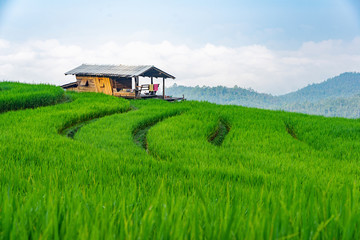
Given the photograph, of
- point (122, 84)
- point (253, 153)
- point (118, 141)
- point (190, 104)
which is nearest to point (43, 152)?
point (118, 141)

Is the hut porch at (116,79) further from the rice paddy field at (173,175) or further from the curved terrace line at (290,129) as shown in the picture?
the curved terrace line at (290,129)

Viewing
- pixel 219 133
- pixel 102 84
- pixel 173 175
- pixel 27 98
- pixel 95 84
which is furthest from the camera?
pixel 95 84

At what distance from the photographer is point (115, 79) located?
2612 centimetres

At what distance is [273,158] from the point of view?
604 cm

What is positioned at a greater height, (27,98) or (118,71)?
(118,71)

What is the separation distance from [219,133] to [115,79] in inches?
753

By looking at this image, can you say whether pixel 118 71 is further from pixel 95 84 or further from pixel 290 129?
pixel 290 129

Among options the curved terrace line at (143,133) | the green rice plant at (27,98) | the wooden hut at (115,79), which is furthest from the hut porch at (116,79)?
the curved terrace line at (143,133)

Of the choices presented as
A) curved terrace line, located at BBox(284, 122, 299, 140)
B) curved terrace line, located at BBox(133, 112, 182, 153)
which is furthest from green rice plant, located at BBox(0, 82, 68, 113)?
curved terrace line, located at BBox(284, 122, 299, 140)

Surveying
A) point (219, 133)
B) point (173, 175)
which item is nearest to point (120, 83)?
point (219, 133)

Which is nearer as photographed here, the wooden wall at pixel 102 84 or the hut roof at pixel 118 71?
the hut roof at pixel 118 71

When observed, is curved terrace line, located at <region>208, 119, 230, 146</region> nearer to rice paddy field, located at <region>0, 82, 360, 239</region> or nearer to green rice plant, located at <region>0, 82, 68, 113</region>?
rice paddy field, located at <region>0, 82, 360, 239</region>

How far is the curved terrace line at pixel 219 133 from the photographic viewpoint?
27.1 feet

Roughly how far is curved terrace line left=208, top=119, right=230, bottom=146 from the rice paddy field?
0.14 feet
